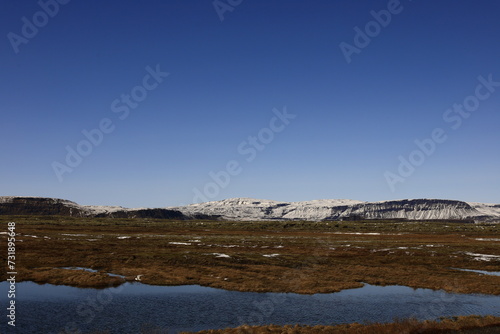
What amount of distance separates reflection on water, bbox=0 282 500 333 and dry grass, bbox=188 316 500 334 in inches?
91.5

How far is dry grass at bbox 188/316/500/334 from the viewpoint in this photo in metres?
25.9

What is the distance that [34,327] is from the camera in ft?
87.1

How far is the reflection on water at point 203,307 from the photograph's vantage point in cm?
2866

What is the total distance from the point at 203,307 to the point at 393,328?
16510 mm

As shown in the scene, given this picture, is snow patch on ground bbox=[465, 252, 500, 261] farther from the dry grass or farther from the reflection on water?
the dry grass

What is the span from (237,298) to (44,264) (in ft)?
107

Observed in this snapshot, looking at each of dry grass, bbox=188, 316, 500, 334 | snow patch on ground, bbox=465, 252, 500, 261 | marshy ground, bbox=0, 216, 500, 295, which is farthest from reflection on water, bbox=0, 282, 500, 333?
snow patch on ground, bbox=465, 252, 500, 261

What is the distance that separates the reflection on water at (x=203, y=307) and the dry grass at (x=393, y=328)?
2325 millimetres

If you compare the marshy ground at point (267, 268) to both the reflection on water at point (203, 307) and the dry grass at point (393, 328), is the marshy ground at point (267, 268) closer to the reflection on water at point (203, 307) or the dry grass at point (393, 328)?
the reflection on water at point (203, 307)

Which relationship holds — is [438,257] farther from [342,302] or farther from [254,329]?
[254,329]

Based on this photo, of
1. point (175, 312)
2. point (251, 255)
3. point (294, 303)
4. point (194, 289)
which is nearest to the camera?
point (175, 312)

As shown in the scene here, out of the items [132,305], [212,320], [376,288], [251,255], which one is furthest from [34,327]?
[251,255]

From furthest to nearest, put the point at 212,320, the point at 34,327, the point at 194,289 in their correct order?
the point at 194,289 → the point at 212,320 → the point at 34,327

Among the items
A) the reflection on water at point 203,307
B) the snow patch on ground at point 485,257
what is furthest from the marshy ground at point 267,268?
the reflection on water at point 203,307
